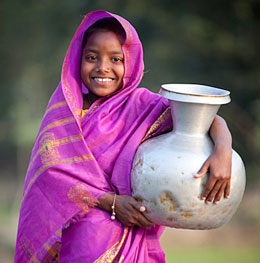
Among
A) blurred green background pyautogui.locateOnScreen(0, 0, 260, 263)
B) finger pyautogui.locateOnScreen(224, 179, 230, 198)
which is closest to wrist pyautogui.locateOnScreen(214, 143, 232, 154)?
finger pyautogui.locateOnScreen(224, 179, 230, 198)

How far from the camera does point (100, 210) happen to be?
85.9 inches

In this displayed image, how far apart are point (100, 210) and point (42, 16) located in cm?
776

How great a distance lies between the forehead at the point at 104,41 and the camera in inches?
91.2

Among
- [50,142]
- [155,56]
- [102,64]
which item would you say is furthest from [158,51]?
[50,142]

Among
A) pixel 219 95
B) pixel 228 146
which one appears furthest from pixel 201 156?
pixel 219 95

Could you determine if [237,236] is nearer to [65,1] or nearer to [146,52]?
[146,52]

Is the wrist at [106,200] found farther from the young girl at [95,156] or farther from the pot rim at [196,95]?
the pot rim at [196,95]

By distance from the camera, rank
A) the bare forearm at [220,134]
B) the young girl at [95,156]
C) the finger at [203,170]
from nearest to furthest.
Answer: the finger at [203,170]
the bare forearm at [220,134]
the young girl at [95,156]

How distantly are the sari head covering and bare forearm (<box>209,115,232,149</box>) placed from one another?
0.72 feet

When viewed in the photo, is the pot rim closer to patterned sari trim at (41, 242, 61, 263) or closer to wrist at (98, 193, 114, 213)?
wrist at (98, 193, 114, 213)

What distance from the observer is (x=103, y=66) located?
7.54 feet

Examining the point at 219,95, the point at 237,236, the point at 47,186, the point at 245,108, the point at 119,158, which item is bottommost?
the point at 237,236

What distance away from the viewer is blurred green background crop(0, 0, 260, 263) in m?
8.88

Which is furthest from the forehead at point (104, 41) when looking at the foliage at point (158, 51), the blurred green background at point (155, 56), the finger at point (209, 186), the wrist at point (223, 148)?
the foliage at point (158, 51)
